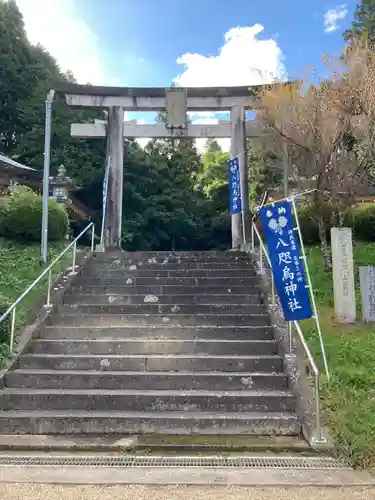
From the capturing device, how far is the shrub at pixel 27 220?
1033 cm

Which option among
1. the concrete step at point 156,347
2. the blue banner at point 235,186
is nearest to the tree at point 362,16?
the blue banner at point 235,186

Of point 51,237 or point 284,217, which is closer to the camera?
point 284,217

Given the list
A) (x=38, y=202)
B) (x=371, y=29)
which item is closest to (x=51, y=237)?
(x=38, y=202)

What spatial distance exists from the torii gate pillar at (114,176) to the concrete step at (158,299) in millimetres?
4352

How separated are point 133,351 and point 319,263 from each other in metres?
4.89

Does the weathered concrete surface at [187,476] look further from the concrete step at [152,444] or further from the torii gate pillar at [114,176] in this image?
the torii gate pillar at [114,176]

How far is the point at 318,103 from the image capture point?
8.84 metres

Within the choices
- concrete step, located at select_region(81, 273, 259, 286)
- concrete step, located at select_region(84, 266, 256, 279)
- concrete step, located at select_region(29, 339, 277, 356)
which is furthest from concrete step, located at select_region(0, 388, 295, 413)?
concrete step, located at select_region(84, 266, 256, 279)

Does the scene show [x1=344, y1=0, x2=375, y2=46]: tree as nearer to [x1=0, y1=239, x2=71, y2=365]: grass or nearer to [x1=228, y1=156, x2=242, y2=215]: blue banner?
[x1=228, y1=156, x2=242, y2=215]: blue banner

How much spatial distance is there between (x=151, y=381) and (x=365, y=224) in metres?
7.34

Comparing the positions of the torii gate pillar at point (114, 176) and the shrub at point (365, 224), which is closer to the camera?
the shrub at point (365, 224)

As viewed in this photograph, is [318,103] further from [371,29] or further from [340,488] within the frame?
[371,29]

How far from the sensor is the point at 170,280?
809 cm

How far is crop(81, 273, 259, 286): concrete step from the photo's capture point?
796cm
